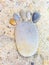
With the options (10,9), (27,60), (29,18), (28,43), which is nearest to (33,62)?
(27,60)

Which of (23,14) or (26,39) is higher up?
(23,14)

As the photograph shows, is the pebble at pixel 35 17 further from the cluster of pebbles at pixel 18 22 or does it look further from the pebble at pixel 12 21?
the pebble at pixel 12 21

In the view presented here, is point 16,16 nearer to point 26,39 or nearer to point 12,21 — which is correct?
point 12,21

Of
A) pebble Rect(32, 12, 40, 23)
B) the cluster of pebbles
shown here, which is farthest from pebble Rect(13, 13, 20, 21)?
pebble Rect(32, 12, 40, 23)

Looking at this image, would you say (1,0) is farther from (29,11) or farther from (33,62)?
(33,62)

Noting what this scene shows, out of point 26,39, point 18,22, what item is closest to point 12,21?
point 18,22

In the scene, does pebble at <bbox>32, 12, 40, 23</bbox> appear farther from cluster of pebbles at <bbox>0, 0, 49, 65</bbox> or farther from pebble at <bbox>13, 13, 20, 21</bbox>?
pebble at <bbox>13, 13, 20, 21</bbox>
